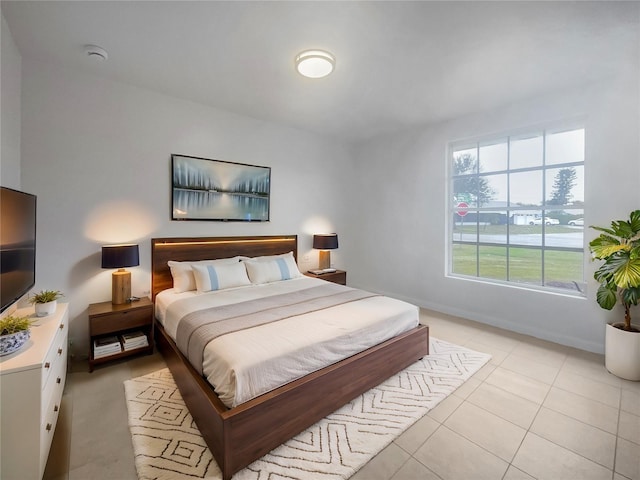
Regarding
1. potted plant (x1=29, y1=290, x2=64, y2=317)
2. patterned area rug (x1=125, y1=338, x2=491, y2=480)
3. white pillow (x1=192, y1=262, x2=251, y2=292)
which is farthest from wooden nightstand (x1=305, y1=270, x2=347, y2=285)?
potted plant (x1=29, y1=290, x2=64, y2=317)

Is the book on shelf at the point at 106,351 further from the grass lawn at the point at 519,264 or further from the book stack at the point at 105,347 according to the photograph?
the grass lawn at the point at 519,264

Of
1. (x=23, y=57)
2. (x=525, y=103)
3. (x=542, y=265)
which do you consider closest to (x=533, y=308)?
(x=542, y=265)

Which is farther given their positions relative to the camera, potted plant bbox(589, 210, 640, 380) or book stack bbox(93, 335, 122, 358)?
book stack bbox(93, 335, 122, 358)

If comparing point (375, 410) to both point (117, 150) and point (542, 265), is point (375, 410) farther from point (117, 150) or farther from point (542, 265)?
point (117, 150)

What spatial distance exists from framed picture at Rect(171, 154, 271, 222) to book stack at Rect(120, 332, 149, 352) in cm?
133

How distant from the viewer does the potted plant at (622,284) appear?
7.65 feet

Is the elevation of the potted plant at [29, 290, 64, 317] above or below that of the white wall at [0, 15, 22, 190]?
below

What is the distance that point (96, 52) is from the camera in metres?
2.40

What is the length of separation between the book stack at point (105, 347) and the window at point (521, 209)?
4.23 meters

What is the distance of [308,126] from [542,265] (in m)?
3.67

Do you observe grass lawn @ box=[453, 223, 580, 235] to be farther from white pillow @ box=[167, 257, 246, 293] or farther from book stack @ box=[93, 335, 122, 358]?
book stack @ box=[93, 335, 122, 358]

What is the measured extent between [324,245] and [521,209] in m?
2.69

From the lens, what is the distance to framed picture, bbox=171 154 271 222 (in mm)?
3410

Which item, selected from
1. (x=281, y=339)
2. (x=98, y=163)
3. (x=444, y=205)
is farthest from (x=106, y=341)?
(x=444, y=205)
